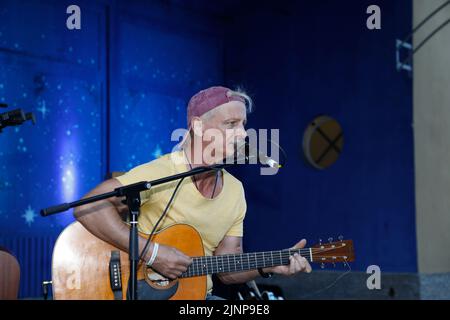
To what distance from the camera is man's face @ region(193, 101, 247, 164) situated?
272cm

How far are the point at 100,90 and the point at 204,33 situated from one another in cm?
144

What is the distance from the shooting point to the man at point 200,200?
259 centimetres

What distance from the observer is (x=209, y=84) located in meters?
6.22

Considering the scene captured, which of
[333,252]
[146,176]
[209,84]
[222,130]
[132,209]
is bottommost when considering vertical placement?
[333,252]

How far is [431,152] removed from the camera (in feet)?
16.5

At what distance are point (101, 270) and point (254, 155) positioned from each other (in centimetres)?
87

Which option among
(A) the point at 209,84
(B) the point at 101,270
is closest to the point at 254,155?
A: (B) the point at 101,270

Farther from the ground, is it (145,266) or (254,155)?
(254,155)

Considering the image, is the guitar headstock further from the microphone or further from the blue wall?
the blue wall

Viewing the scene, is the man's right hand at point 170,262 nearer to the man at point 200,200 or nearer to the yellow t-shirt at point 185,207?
the man at point 200,200

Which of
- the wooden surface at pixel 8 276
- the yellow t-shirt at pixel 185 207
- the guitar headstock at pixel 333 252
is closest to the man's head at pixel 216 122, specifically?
the yellow t-shirt at pixel 185 207

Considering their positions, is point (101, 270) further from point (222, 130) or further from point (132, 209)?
point (222, 130)

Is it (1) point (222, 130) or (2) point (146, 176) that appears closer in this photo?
(2) point (146, 176)
